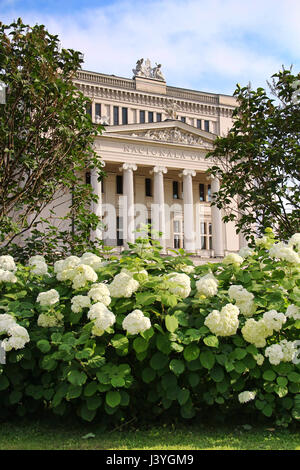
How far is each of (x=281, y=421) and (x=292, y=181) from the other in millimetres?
7815

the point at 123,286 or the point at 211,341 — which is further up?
the point at 123,286

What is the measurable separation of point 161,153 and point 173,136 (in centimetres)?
228

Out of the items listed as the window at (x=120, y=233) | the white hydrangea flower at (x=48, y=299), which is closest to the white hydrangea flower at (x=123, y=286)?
the white hydrangea flower at (x=48, y=299)

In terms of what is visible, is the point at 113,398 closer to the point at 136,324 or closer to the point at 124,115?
the point at 136,324

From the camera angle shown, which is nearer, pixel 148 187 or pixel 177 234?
pixel 148 187

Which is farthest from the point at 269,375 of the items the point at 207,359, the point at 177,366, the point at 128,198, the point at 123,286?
the point at 128,198

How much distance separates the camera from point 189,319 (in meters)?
5.68

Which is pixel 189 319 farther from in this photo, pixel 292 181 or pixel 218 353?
pixel 292 181

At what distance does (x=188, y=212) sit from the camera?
47625mm

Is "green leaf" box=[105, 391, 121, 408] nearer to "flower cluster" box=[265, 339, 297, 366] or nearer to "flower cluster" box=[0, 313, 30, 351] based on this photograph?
"flower cluster" box=[0, 313, 30, 351]

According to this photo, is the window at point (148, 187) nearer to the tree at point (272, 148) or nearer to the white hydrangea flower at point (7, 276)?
the tree at point (272, 148)

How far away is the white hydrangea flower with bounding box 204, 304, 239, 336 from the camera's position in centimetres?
525

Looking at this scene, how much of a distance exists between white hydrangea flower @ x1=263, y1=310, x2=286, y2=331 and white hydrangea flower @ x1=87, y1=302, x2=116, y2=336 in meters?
1.79

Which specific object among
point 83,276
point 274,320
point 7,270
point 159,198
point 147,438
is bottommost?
point 147,438
